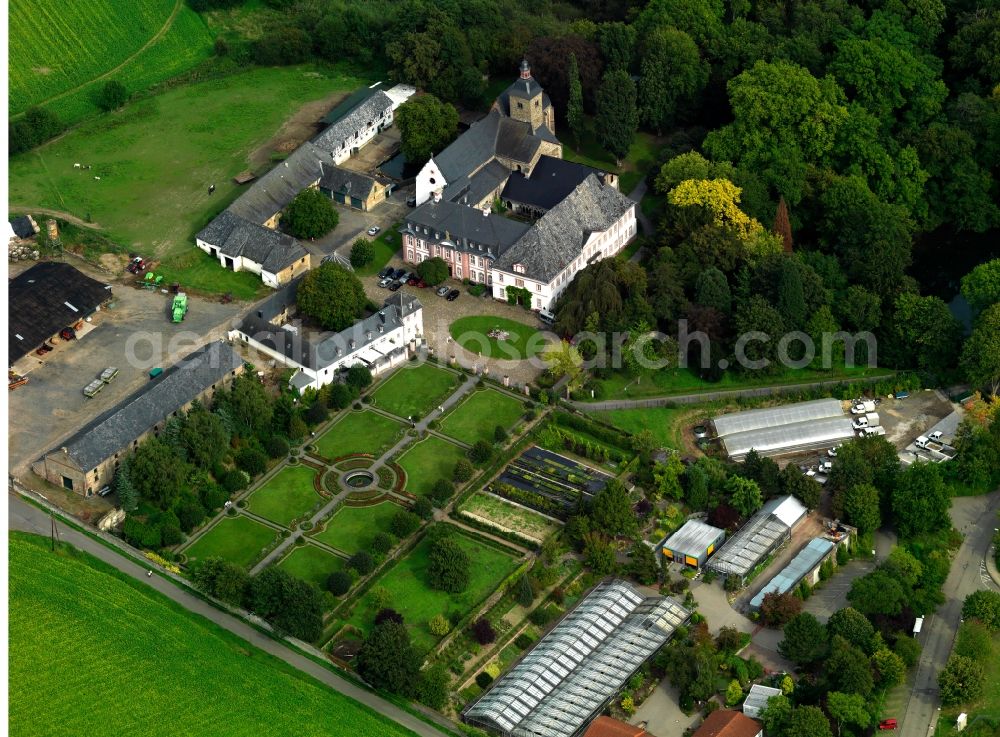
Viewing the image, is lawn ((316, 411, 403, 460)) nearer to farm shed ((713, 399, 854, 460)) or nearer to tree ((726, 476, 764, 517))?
farm shed ((713, 399, 854, 460))

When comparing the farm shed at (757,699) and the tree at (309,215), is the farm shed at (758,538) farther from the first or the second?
the tree at (309,215)

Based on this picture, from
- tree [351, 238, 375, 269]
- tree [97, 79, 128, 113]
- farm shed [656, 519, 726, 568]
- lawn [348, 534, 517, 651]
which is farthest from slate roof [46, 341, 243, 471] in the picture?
tree [97, 79, 128, 113]

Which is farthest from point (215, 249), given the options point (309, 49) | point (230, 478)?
point (309, 49)

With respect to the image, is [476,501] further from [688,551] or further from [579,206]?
[579,206]

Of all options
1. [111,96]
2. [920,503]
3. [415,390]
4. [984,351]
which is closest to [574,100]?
[415,390]

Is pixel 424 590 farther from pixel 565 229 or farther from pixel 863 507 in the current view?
pixel 565 229

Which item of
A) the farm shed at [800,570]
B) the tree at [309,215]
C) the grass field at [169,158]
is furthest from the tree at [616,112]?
the farm shed at [800,570]

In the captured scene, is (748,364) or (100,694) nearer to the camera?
(100,694)
